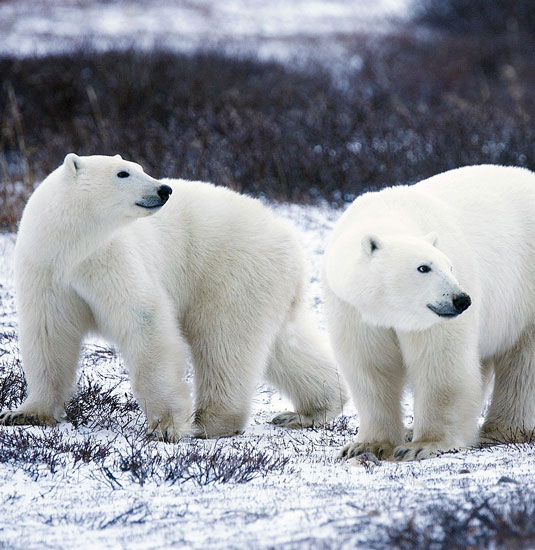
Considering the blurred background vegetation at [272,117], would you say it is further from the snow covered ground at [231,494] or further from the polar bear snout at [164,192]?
the snow covered ground at [231,494]

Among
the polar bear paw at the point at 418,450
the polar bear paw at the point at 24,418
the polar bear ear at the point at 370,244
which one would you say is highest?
the polar bear ear at the point at 370,244

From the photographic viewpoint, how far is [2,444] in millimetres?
3062

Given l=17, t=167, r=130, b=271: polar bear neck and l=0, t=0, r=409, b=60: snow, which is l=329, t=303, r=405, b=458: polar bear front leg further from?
l=0, t=0, r=409, b=60: snow

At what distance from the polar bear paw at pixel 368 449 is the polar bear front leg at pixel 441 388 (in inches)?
4.4

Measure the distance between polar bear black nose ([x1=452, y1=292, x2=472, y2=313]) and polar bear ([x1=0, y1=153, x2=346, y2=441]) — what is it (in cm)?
119

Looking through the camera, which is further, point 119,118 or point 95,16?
point 95,16

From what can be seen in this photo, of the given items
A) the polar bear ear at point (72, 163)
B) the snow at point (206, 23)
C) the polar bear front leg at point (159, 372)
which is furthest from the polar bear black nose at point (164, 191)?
the snow at point (206, 23)

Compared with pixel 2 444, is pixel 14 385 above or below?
below

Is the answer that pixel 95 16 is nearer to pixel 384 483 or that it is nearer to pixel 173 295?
pixel 173 295

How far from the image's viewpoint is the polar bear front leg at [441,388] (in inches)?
123

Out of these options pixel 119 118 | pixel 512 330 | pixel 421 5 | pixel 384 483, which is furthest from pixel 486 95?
pixel 384 483

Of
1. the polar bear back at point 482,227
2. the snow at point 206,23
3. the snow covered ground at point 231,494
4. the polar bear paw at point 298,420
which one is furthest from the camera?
the snow at point 206,23

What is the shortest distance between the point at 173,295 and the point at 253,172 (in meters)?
4.03

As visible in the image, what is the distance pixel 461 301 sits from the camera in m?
2.82
